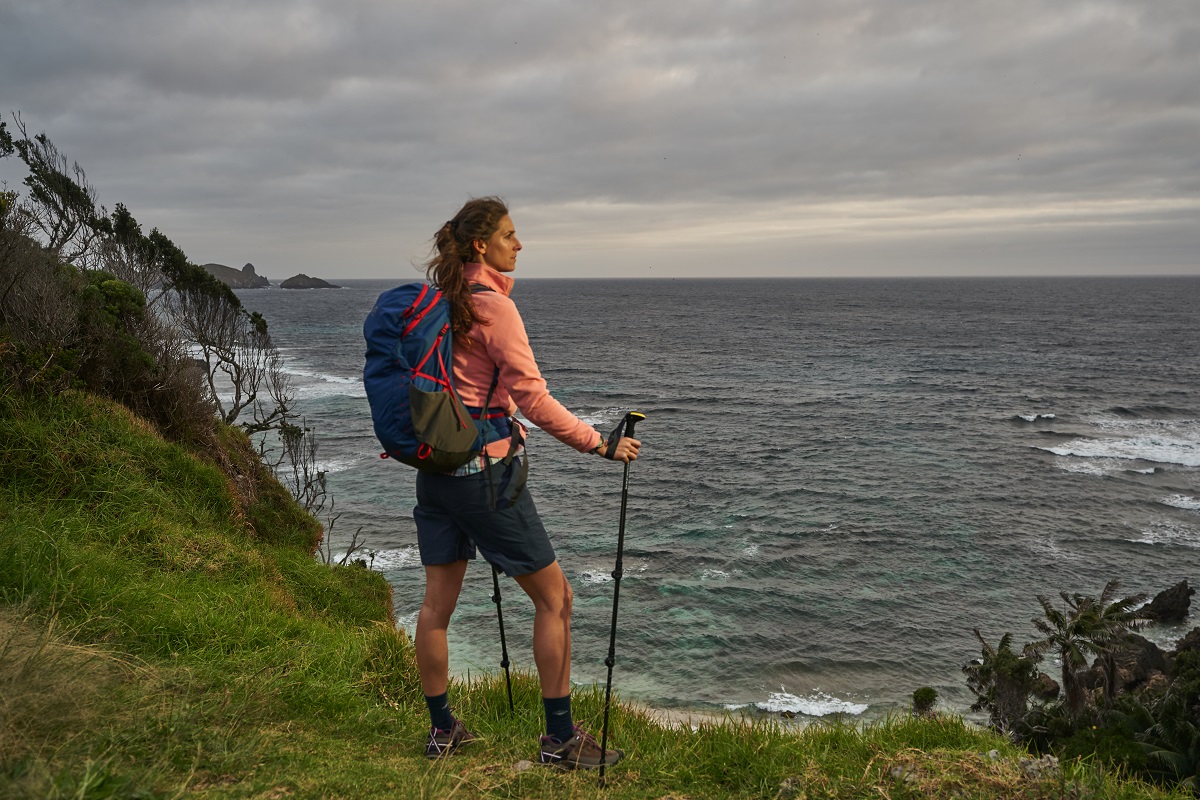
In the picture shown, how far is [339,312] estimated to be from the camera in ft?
439

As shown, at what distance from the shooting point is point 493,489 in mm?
3402

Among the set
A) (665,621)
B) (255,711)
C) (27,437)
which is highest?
(27,437)

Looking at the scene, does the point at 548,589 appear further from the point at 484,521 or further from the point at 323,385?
the point at 323,385

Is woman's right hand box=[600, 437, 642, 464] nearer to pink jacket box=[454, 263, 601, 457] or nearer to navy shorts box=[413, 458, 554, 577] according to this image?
pink jacket box=[454, 263, 601, 457]

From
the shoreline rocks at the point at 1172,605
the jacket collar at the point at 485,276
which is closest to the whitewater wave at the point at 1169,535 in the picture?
the shoreline rocks at the point at 1172,605

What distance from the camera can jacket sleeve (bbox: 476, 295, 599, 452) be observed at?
3363 millimetres

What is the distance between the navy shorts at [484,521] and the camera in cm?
342

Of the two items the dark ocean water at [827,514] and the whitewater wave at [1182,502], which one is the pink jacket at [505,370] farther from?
the whitewater wave at [1182,502]

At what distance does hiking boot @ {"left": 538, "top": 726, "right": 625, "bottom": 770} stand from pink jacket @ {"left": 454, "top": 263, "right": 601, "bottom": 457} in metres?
1.44

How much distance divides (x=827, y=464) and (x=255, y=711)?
34.5 meters

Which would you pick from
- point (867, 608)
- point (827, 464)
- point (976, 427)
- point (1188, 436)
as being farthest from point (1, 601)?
point (1188, 436)

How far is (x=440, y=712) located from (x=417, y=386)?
5.58 ft

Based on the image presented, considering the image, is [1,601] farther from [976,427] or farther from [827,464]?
[976,427]

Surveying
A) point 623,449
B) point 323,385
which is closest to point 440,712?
A: point 623,449
